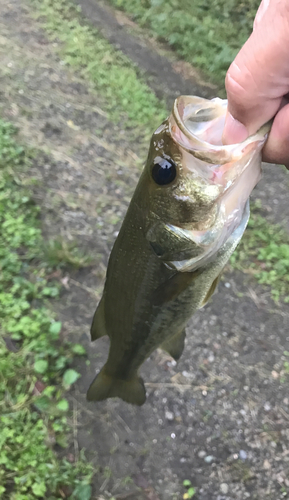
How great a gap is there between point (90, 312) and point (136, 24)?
611cm

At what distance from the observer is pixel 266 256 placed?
380 centimetres

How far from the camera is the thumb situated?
0.84m

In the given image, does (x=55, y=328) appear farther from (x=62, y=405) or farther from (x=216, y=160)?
(x=216, y=160)

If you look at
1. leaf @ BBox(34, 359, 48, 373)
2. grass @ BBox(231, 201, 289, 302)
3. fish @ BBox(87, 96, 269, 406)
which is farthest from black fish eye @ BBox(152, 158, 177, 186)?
grass @ BBox(231, 201, 289, 302)

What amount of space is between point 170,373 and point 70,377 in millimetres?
813

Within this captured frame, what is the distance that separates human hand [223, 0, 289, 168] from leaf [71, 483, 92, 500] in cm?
234

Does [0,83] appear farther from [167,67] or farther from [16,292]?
[16,292]

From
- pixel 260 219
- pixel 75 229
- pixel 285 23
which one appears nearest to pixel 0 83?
pixel 75 229

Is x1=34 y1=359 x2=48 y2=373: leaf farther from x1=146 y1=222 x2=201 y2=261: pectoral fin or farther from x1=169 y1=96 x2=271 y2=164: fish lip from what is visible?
x1=169 y1=96 x2=271 y2=164: fish lip

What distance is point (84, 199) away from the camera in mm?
3994

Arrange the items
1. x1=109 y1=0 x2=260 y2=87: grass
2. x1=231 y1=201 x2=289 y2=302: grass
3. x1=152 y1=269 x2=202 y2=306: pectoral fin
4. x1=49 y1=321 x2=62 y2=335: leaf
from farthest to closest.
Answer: x1=109 y1=0 x2=260 y2=87: grass → x1=231 y1=201 x2=289 y2=302: grass → x1=49 y1=321 x2=62 y2=335: leaf → x1=152 y1=269 x2=202 y2=306: pectoral fin

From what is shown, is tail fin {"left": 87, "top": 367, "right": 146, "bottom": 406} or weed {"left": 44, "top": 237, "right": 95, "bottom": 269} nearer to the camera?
tail fin {"left": 87, "top": 367, "right": 146, "bottom": 406}

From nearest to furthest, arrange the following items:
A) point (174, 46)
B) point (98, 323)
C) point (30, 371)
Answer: point (98, 323), point (30, 371), point (174, 46)

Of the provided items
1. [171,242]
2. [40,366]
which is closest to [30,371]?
[40,366]
